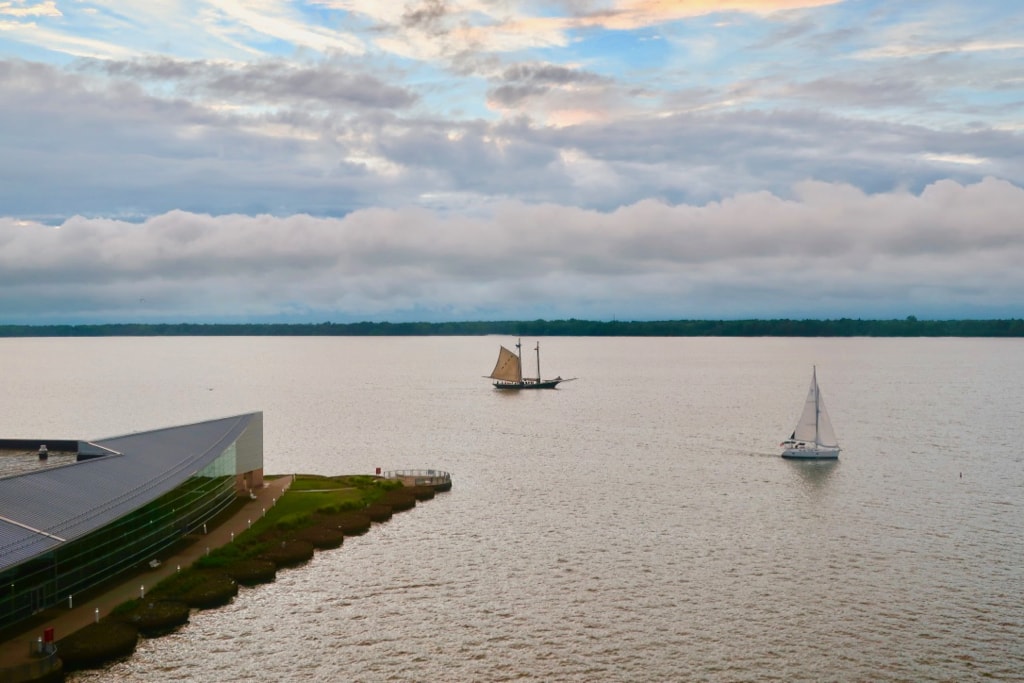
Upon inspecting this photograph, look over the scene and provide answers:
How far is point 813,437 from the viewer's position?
5256 inches

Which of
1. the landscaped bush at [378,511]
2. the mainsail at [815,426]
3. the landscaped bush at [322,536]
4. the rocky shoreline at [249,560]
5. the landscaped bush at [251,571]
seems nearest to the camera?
Answer: the rocky shoreline at [249,560]

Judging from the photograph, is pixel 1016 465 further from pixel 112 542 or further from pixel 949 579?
pixel 112 542

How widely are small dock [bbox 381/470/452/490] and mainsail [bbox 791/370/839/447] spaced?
54.5 meters

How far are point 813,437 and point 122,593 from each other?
100 m

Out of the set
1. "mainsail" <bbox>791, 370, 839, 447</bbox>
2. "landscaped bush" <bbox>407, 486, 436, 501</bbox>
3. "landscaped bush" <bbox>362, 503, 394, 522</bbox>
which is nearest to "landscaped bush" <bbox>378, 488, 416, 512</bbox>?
"landscaped bush" <bbox>407, 486, 436, 501</bbox>

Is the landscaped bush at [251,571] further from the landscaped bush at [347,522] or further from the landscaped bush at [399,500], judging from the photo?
the landscaped bush at [399,500]

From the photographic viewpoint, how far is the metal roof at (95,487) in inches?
2164

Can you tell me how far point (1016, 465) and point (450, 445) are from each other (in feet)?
265

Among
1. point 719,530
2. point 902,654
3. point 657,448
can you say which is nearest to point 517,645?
point 902,654

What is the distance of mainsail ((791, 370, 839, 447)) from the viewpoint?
133 meters

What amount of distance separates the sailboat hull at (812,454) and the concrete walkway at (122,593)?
7432 cm

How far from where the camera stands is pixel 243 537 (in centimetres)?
7875

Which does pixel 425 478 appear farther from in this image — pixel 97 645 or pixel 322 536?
pixel 97 645

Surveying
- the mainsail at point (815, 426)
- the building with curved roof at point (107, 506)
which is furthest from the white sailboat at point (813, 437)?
the building with curved roof at point (107, 506)
